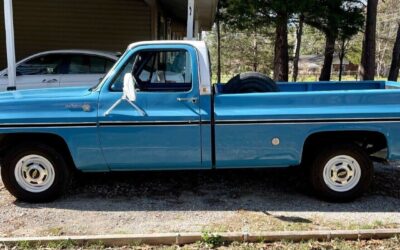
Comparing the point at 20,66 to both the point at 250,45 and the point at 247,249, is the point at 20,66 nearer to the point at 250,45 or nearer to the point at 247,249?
the point at 247,249

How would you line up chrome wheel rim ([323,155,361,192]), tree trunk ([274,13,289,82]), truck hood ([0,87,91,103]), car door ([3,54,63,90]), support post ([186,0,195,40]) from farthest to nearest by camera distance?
tree trunk ([274,13,289,82]) < car door ([3,54,63,90]) < support post ([186,0,195,40]) < chrome wheel rim ([323,155,361,192]) < truck hood ([0,87,91,103])

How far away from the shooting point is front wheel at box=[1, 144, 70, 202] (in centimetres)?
540

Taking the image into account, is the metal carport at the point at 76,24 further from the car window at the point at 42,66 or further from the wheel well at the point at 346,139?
the wheel well at the point at 346,139

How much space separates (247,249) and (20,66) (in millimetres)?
7766

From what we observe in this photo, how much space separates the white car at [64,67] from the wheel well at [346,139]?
5.98m

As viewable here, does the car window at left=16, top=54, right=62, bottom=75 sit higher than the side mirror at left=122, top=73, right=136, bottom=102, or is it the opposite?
the car window at left=16, top=54, right=62, bottom=75

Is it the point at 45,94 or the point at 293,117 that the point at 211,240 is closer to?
the point at 293,117

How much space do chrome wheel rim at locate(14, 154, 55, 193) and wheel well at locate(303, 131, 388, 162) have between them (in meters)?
2.91

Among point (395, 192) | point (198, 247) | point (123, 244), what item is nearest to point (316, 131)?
point (395, 192)

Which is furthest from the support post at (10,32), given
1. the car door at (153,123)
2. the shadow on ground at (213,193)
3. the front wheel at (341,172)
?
the front wheel at (341,172)

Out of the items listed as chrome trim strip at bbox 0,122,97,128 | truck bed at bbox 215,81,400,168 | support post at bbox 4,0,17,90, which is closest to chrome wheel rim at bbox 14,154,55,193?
chrome trim strip at bbox 0,122,97,128

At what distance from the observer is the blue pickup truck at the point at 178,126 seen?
207 inches

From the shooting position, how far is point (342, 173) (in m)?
5.55

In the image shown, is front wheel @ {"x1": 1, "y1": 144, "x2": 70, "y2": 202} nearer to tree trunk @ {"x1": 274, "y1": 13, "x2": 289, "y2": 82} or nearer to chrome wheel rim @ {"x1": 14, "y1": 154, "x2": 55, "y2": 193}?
chrome wheel rim @ {"x1": 14, "y1": 154, "x2": 55, "y2": 193}
